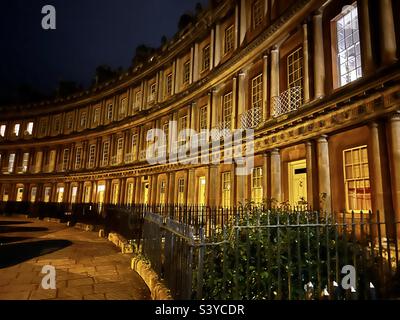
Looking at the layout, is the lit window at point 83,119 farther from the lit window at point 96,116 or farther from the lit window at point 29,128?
the lit window at point 29,128

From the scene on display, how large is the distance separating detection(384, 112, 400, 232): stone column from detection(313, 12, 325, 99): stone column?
2.73 meters

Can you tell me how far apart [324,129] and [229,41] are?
9.36 meters

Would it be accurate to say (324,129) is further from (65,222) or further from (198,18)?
(65,222)

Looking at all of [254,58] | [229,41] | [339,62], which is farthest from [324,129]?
[229,41]

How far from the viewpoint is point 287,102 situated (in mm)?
11039

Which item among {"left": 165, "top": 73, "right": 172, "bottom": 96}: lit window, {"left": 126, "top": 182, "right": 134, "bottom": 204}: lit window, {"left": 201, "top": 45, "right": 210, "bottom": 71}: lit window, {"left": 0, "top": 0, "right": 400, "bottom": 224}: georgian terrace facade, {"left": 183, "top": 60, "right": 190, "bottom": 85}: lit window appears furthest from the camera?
{"left": 126, "top": 182, "right": 134, "bottom": 204}: lit window

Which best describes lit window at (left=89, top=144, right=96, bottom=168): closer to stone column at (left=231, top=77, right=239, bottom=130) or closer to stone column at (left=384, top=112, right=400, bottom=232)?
stone column at (left=231, top=77, right=239, bottom=130)

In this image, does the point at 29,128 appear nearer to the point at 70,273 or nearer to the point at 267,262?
the point at 70,273

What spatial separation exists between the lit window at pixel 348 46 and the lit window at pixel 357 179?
2422 millimetres

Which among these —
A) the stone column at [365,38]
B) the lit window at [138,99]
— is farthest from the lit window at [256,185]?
the lit window at [138,99]

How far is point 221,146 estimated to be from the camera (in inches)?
542

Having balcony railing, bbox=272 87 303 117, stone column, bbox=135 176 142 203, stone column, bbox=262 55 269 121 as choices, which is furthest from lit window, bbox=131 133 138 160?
balcony railing, bbox=272 87 303 117

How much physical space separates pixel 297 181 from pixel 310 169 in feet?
4.35

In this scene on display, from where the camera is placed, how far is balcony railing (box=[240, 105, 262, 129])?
12.5m
